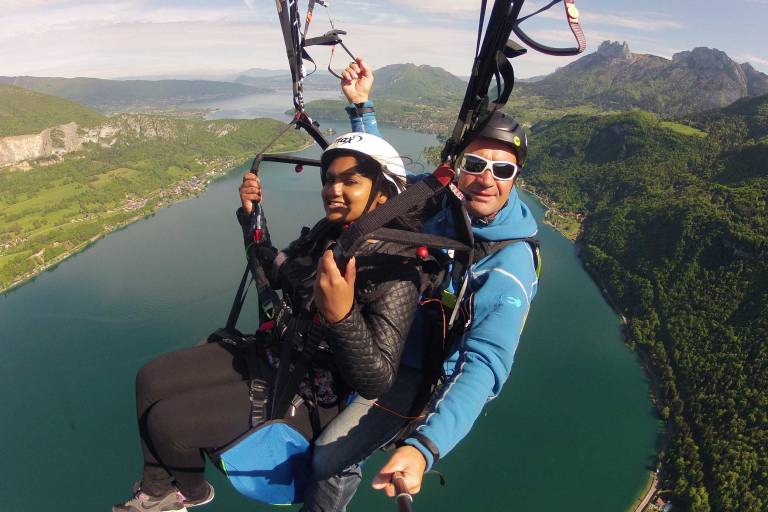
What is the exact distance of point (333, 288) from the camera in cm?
129

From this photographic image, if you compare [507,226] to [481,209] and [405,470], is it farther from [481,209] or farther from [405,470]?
[405,470]

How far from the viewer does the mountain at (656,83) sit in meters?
126

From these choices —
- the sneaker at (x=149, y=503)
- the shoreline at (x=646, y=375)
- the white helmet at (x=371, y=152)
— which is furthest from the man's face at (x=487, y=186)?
the shoreline at (x=646, y=375)

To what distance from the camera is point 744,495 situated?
18.6 metres

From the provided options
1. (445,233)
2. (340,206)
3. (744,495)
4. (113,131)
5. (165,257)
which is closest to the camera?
(340,206)

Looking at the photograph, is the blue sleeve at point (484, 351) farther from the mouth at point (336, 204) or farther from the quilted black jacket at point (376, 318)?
→ the mouth at point (336, 204)

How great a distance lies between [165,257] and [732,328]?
43558 millimetres

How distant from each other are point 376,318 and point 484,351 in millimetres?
419

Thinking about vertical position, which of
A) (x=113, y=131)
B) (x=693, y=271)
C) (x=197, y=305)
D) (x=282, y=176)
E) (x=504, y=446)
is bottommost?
(x=504, y=446)

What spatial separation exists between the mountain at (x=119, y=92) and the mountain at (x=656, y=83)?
136538 mm

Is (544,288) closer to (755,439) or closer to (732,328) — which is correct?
(732,328)

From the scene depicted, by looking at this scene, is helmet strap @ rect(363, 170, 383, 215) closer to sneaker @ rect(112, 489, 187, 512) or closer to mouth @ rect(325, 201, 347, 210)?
mouth @ rect(325, 201, 347, 210)

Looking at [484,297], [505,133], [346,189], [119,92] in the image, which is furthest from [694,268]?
[119,92]

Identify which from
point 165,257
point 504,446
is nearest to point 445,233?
point 504,446
